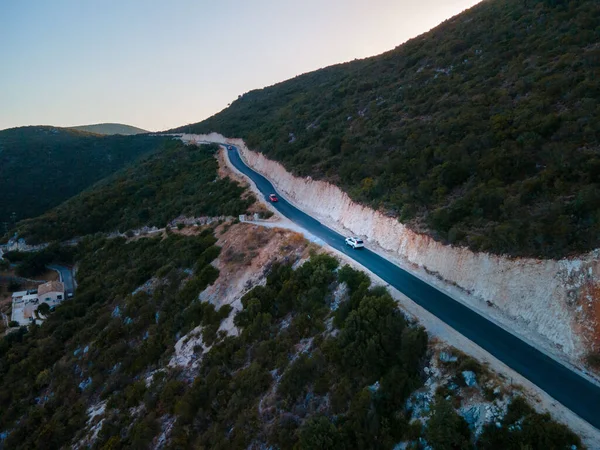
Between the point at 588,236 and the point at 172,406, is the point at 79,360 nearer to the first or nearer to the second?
the point at 172,406

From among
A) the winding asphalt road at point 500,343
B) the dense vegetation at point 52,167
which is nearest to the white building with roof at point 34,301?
the winding asphalt road at point 500,343

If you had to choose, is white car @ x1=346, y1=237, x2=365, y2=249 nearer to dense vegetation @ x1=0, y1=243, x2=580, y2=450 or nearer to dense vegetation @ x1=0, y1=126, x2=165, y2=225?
dense vegetation @ x1=0, y1=243, x2=580, y2=450

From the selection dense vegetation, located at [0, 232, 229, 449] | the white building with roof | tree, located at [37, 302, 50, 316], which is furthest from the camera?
the white building with roof

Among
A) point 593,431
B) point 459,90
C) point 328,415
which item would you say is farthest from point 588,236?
point 459,90

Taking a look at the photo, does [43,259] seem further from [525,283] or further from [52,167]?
[52,167]

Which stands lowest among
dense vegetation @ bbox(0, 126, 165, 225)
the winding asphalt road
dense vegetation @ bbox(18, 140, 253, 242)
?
the winding asphalt road

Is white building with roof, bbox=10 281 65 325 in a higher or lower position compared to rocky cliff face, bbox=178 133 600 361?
lower

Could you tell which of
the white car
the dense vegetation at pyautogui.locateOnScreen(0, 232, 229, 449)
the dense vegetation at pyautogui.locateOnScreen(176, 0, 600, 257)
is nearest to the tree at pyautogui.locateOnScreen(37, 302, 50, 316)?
the dense vegetation at pyautogui.locateOnScreen(0, 232, 229, 449)

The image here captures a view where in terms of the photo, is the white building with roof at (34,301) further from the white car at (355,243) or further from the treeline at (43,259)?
the white car at (355,243)
